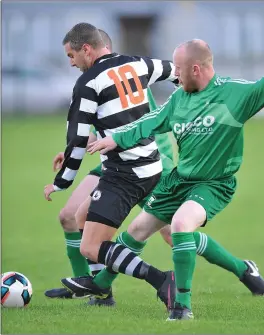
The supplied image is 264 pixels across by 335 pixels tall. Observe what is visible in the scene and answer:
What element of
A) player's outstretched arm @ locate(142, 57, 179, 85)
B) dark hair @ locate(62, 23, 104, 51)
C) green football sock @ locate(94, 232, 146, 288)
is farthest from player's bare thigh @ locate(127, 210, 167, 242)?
dark hair @ locate(62, 23, 104, 51)

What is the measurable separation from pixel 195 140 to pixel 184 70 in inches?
20.0

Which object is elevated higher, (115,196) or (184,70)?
(184,70)

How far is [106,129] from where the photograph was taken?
7.39m

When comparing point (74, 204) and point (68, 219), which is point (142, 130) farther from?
point (68, 219)

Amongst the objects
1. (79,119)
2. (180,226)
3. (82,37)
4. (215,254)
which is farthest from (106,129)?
(215,254)

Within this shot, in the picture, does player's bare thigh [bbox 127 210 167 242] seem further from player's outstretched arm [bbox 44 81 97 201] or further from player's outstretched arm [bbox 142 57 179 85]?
player's outstretched arm [bbox 142 57 179 85]

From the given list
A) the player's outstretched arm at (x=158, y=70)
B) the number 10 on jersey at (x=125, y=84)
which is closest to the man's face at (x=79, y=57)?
the number 10 on jersey at (x=125, y=84)

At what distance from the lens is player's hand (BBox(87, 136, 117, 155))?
22.7 ft

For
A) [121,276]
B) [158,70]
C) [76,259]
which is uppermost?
A: [158,70]

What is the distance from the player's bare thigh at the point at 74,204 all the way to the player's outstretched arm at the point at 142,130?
1.00 m

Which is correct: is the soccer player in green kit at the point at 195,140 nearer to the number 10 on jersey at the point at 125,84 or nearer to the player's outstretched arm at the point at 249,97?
the player's outstretched arm at the point at 249,97

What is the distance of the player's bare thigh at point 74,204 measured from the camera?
7938 millimetres

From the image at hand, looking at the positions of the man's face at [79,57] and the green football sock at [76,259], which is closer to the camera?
the man's face at [79,57]

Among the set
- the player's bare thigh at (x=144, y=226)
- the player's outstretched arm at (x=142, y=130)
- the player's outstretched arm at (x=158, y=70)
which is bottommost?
the player's bare thigh at (x=144, y=226)
